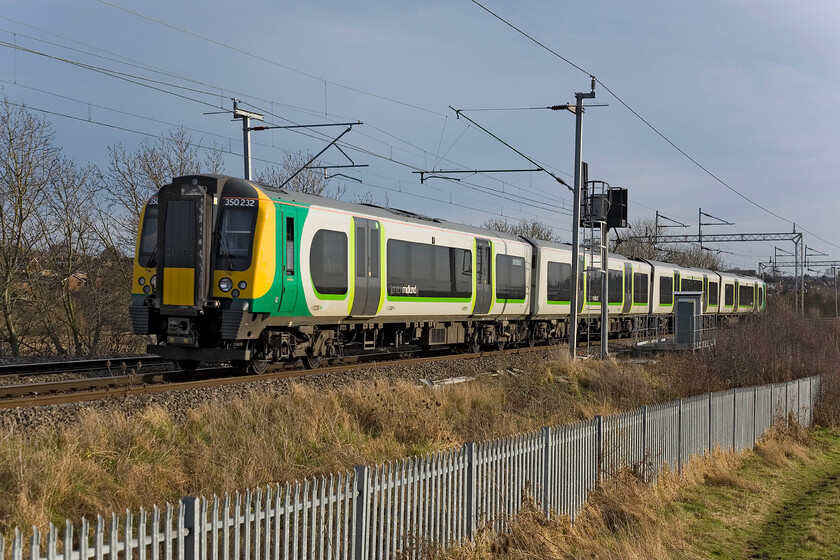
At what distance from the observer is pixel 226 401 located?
11219 mm

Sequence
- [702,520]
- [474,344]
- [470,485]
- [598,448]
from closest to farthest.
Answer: [470,485] → [598,448] → [702,520] → [474,344]

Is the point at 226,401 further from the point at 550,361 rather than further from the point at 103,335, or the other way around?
the point at 103,335

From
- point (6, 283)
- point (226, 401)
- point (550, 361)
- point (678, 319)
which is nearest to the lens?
point (226, 401)

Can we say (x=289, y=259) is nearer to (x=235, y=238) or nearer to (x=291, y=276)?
(x=291, y=276)

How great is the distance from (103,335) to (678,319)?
1918 centimetres

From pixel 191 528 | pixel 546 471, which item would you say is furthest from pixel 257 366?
pixel 191 528

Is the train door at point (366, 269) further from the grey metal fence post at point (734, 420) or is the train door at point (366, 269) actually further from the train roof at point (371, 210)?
the grey metal fence post at point (734, 420)

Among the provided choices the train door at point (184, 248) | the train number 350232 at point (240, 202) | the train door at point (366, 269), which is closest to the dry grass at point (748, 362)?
the train door at point (366, 269)

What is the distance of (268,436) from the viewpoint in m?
9.23

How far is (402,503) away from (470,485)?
3.57 feet

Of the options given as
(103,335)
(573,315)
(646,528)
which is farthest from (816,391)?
(103,335)

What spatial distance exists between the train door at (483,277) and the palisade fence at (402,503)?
9254 mm

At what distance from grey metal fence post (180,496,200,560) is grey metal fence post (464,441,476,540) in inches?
121

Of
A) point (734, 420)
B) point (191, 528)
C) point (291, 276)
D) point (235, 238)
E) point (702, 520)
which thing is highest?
point (235, 238)
